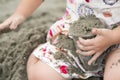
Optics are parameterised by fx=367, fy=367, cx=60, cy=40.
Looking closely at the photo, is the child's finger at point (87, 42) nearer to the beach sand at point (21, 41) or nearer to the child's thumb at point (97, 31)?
the child's thumb at point (97, 31)

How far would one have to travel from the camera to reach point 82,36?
1.06 m

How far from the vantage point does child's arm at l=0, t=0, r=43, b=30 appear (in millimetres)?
1206

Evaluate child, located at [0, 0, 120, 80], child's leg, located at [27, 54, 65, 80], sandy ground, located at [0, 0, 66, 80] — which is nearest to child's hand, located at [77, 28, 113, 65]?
child, located at [0, 0, 120, 80]

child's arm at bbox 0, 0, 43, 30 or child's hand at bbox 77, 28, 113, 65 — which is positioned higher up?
child's arm at bbox 0, 0, 43, 30

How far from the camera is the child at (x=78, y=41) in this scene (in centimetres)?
103

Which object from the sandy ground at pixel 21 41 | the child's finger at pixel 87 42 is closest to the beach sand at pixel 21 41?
the sandy ground at pixel 21 41

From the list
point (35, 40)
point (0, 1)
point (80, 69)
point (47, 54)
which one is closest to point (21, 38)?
point (35, 40)

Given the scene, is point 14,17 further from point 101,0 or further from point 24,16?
point 101,0

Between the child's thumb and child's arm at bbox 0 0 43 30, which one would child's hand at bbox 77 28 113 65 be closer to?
the child's thumb

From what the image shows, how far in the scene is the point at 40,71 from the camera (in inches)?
44.3

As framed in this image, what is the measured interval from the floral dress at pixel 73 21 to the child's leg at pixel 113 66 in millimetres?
51

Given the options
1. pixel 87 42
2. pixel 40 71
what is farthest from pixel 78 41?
pixel 40 71

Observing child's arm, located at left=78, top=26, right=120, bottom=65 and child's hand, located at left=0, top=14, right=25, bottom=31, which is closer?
child's arm, located at left=78, top=26, right=120, bottom=65

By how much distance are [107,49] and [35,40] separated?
298mm
